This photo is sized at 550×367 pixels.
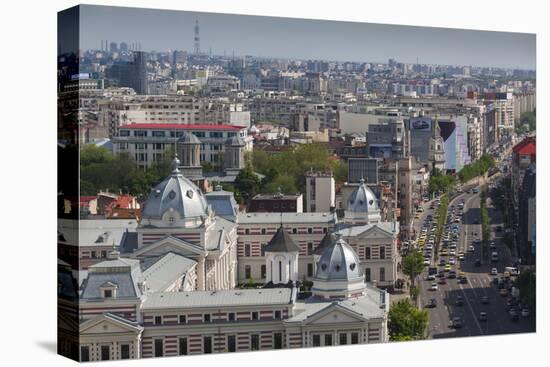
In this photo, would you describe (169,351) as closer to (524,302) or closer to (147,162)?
(147,162)

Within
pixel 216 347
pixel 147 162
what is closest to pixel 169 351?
pixel 216 347

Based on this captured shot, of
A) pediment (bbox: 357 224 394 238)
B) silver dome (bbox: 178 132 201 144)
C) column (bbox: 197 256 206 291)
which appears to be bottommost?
column (bbox: 197 256 206 291)

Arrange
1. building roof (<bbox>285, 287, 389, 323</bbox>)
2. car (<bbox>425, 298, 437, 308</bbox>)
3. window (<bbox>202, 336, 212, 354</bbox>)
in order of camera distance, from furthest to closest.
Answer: car (<bbox>425, 298, 437, 308</bbox>), building roof (<bbox>285, 287, 389, 323</bbox>), window (<bbox>202, 336, 212, 354</bbox>)

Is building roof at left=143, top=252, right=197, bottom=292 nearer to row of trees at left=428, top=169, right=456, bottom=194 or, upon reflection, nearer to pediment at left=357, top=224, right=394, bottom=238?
pediment at left=357, top=224, right=394, bottom=238

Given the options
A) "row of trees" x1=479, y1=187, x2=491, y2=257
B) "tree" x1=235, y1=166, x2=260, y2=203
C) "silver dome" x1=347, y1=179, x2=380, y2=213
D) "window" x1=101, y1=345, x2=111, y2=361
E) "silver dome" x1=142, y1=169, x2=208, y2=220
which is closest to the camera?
"window" x1=101, y1=345, x2=111, y2=361

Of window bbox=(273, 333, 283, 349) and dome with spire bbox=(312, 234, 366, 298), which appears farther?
dome with spire bbox=(312, 234, 366, 298)

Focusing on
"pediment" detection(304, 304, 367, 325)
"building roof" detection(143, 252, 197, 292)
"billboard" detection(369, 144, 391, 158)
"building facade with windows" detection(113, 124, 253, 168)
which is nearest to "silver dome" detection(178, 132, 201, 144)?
"building facade with windows" detection(113, 124, 253, 168)

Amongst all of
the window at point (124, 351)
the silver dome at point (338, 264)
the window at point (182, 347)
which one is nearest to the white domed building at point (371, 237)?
the silver dome at point (338, 264)
